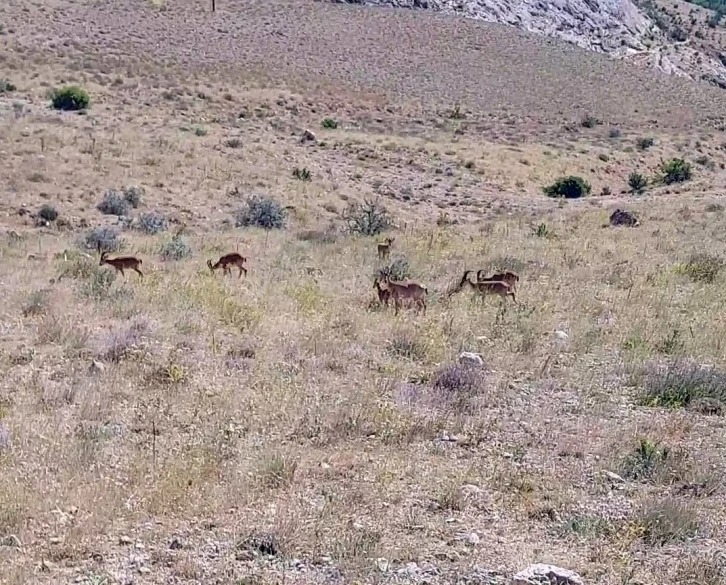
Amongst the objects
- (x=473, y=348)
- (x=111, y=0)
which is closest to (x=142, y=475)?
(x=473, y=348)

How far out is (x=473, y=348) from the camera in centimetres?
841

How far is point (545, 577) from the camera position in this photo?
4230 millimetres

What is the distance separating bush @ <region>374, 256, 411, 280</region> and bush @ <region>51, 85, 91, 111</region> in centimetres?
2127

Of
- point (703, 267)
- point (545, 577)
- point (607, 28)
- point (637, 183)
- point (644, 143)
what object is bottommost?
point (637, 183)

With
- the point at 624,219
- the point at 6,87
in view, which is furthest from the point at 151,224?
the point at 6,87

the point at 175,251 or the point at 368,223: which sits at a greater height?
the point at 175,251

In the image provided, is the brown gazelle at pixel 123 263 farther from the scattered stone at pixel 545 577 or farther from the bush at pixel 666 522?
the scattered stone at pixel 545 577

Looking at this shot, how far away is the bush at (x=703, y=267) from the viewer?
39.2 ft

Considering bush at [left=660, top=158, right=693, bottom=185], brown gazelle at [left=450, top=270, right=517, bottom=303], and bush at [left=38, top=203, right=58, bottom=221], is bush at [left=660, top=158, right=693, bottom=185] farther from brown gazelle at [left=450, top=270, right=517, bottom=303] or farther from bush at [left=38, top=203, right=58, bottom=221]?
brown gazelle at [left=450, top=270, right=517, bottom=303]

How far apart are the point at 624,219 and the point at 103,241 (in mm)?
10930

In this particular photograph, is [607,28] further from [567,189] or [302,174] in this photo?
[302,174]

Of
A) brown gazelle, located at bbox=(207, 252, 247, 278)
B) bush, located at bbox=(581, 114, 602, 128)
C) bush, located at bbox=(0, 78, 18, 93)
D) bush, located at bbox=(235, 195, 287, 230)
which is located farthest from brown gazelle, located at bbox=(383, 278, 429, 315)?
bush, located at bbox=(581, 114, 602, 128)

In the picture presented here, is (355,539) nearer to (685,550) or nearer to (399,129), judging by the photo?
(685,550)

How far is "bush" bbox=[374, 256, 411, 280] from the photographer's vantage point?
11.8 metres
